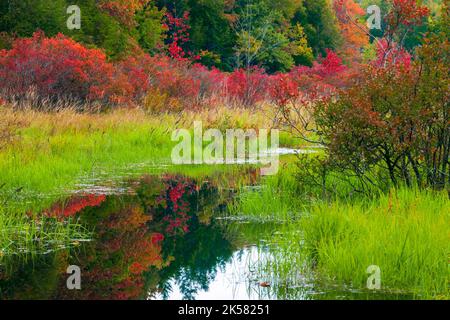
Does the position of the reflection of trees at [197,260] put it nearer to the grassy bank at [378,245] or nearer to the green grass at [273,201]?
the grassy bank at [378,245]

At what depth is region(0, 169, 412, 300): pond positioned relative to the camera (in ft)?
22.9

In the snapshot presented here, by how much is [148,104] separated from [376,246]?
16.1 metres

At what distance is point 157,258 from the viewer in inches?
334

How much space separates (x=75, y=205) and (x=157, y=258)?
3.05 meters

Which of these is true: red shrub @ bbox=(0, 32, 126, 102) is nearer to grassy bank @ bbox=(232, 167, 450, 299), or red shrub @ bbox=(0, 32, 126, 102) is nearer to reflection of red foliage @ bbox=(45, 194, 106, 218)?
reflection of red foliage @ bbox=(45, 194, 106, 218)

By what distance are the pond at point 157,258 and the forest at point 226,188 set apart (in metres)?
0.03

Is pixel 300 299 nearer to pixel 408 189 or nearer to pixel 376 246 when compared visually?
pixel 376 246

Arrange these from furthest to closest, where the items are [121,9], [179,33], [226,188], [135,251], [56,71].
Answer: [179,33] → [121,9] → [56,71] → [226,188] → [135,251]

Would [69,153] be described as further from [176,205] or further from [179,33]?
[179,33]

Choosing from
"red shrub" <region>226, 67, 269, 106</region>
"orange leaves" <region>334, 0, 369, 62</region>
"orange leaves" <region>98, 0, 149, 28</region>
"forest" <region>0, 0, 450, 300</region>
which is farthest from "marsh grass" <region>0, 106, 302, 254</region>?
"orange leaves" <region>334, 0, 369, 62</region>

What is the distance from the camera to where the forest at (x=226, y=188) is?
7.15 m

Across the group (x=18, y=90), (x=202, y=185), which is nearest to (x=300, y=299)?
(x=202, y=185)

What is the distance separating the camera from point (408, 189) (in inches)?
378

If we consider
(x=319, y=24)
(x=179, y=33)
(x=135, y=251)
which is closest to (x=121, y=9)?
(x=179, y=33)
